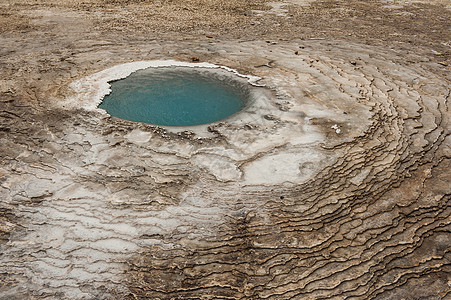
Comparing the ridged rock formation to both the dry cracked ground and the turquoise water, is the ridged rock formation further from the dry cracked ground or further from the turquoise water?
the turquoise water

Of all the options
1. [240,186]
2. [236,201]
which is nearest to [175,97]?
[240,186]

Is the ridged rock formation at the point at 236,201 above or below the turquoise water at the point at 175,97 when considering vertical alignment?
below

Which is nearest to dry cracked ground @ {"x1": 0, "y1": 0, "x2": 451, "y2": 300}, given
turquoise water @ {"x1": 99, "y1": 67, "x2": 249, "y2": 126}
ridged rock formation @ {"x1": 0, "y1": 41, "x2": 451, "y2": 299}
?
ridged rock formation @ {"x1": 0, "y1": 41, "x2": 451, "y2": 299}

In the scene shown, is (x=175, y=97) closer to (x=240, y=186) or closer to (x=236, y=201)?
(x=240, y=186)

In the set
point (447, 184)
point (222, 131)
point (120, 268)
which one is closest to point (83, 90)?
point (222, 131)

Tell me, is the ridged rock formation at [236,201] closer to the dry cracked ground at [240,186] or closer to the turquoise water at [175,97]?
the dry cracked ground at [240,186]

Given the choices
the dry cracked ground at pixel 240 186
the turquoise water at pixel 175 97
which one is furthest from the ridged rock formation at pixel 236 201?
the turquoise water at pixel 175 97
